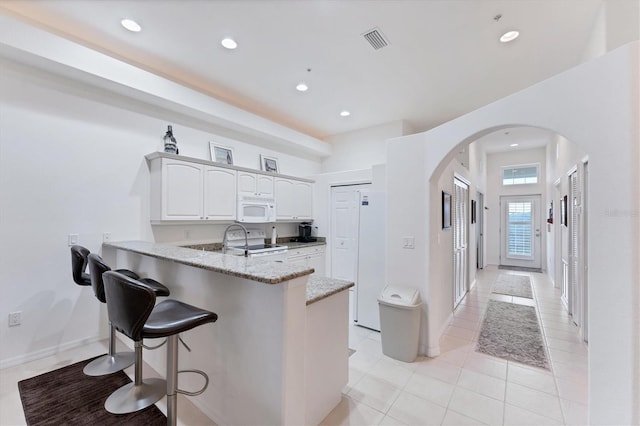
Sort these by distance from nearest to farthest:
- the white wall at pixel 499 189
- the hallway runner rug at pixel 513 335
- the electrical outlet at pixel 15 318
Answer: the electrical outlet at pixel 15 318
the hallway runner rug at pixel 513 335
the white wall at pixel 499 189

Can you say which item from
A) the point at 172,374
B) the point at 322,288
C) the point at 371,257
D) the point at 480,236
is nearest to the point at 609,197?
the point at 322,288

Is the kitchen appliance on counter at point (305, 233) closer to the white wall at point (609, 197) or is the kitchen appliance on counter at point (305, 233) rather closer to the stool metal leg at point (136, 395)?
the stool metal leg at point (136, 395)

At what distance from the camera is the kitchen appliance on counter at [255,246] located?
4.12m

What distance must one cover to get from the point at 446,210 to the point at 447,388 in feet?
6.62

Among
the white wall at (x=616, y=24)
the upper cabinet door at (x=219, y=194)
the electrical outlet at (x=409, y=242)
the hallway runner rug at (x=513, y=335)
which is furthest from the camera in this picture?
the upper cabinet door at (x=219, y=194)

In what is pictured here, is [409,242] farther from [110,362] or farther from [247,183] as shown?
[110,362]

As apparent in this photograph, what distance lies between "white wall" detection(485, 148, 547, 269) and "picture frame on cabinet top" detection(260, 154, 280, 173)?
22.3 feet

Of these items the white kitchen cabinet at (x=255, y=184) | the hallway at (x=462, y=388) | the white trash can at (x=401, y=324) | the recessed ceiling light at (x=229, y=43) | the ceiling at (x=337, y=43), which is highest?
the ceiling at (x=337, y=43)

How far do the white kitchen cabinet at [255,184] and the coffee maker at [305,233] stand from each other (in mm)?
1205

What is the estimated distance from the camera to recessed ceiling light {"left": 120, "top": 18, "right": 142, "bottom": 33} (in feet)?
8.40

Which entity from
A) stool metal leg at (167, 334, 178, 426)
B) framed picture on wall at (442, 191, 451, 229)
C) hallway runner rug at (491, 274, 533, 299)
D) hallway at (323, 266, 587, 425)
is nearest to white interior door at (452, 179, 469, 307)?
framed picture on wall at (442, 191, 451, 229)

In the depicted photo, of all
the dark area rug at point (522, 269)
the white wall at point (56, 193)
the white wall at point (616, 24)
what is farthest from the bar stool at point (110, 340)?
the dark area rug at point (522, 269)

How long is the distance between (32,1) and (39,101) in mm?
867

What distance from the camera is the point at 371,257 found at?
344 cm
